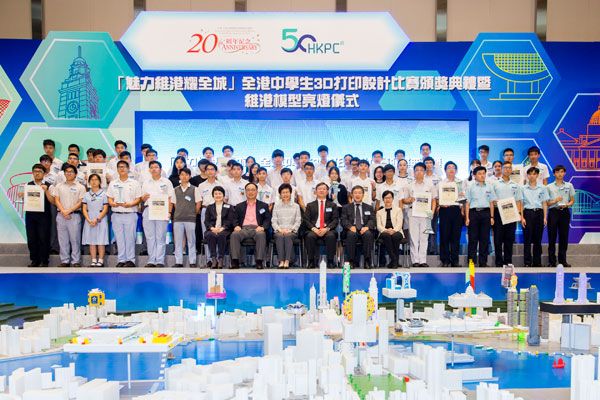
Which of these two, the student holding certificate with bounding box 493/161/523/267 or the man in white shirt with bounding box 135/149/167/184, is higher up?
the man in white shirt with bounding box 135/149/167/184

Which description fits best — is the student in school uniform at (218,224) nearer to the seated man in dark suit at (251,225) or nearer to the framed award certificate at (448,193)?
the seated man in dark suit at (251,225)

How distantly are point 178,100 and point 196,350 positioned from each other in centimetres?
718

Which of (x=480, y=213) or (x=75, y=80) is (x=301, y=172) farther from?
(x=75, y=80)

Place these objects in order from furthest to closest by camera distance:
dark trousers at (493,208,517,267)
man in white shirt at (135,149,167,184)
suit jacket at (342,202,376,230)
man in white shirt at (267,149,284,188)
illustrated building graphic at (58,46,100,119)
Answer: illustrated building graphic at (58,46,100,119)
man in white shirt at (267,149,284,188)
man in white shirt at (135,149,167,184)
dark trousers at (493,208,517,267)
suit jacket at (342,202,376,230)

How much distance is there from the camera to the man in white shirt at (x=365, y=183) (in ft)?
35.1

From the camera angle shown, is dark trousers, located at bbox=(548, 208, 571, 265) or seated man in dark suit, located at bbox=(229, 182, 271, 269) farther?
dark trousers, located at bbox=(548, 208, 571, 265)

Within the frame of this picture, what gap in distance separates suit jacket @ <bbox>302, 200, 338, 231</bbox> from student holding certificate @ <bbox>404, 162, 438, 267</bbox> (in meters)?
1.29

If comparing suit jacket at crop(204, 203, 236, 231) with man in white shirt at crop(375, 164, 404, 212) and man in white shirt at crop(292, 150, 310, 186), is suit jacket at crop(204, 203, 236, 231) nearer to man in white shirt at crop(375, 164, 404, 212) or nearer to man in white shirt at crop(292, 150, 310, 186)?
man in white shirt at crop(292, 150, 310, 186)

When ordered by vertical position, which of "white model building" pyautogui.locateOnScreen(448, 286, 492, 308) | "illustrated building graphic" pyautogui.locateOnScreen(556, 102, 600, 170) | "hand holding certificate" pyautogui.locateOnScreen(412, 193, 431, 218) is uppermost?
"illustrated building graphic" pyautogui.locateOnScreen(556, 102, 600, 170)

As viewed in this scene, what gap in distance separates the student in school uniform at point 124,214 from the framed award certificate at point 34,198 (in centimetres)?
106

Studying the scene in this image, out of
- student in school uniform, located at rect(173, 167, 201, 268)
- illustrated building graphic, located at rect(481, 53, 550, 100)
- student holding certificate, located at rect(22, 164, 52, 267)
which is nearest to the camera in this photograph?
student in school uniform, located at rect(173, 167, 201, 268)

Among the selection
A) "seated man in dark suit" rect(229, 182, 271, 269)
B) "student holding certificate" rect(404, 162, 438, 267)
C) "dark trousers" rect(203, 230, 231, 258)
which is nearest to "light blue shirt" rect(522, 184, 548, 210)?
"student holding certificate" rect(404, 162, 438, 267)

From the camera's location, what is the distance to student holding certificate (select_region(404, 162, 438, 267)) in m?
10.6

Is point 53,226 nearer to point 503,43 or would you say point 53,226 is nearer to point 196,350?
point 196,350
